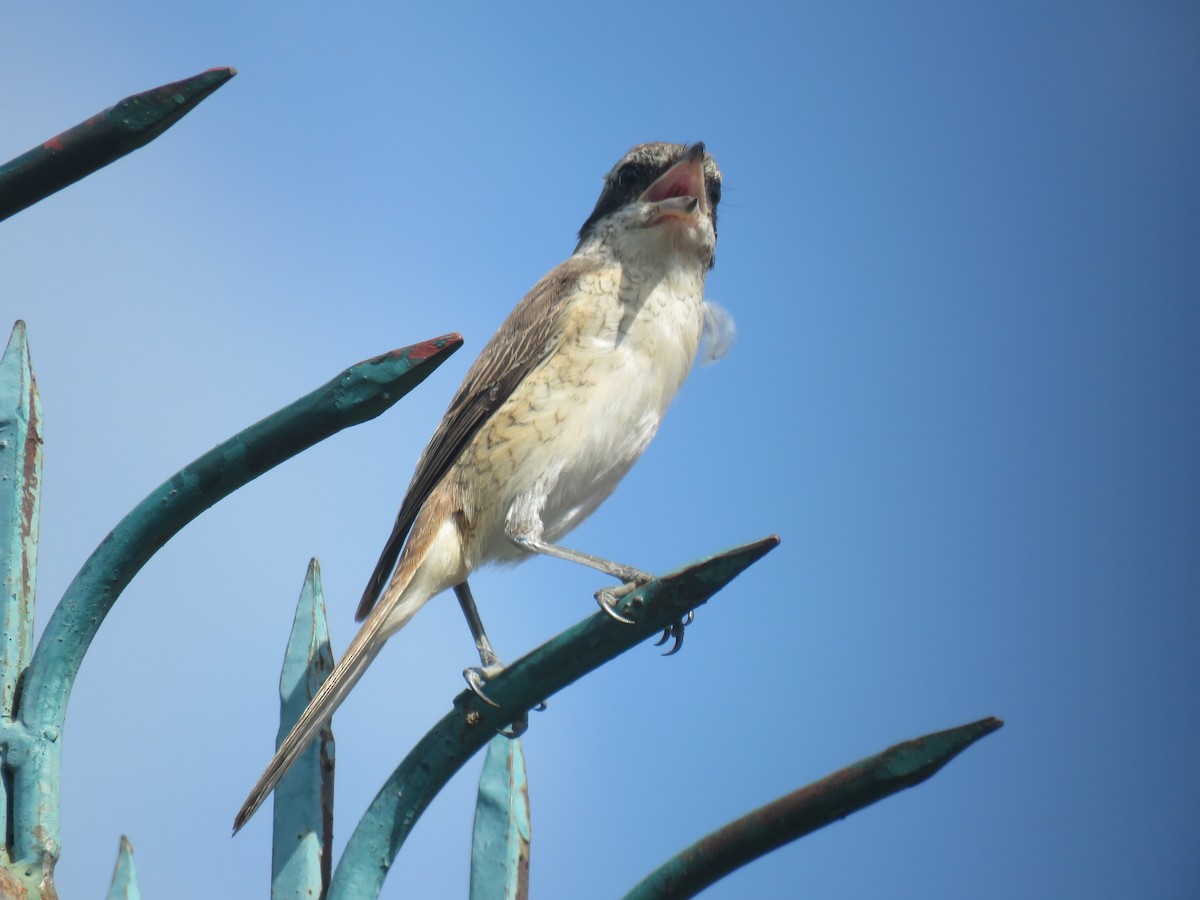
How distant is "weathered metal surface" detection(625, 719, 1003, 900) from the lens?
180 cm

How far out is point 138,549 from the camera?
7.42 ft

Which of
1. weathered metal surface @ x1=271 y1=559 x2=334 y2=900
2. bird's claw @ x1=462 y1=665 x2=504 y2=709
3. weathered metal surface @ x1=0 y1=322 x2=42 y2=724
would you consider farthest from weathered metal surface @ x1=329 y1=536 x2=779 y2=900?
weathered metal surface @ x1=0 y1=322 x2=42 y2=724

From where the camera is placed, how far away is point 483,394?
188 inches

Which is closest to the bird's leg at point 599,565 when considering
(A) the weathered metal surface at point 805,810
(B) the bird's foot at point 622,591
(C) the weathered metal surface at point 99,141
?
(B) the bird's foot at point 622,591

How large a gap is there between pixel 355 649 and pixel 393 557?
3.03ft

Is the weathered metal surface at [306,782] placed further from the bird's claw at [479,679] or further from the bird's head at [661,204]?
the bird's head at [661,204]

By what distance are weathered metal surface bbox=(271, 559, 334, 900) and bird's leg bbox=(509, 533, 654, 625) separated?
71 centimetres

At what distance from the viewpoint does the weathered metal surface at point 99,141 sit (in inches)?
83.0

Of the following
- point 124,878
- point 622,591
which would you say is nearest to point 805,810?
point 124,878

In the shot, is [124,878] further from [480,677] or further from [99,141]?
[480,677]

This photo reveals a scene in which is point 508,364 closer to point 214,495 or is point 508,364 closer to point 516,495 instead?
point 516,495

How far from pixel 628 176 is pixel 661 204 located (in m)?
0.54

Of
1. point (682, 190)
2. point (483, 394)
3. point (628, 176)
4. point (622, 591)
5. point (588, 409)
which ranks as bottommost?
point (622, 591)

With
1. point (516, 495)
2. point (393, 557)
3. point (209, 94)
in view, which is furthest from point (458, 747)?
point (393, 557)
